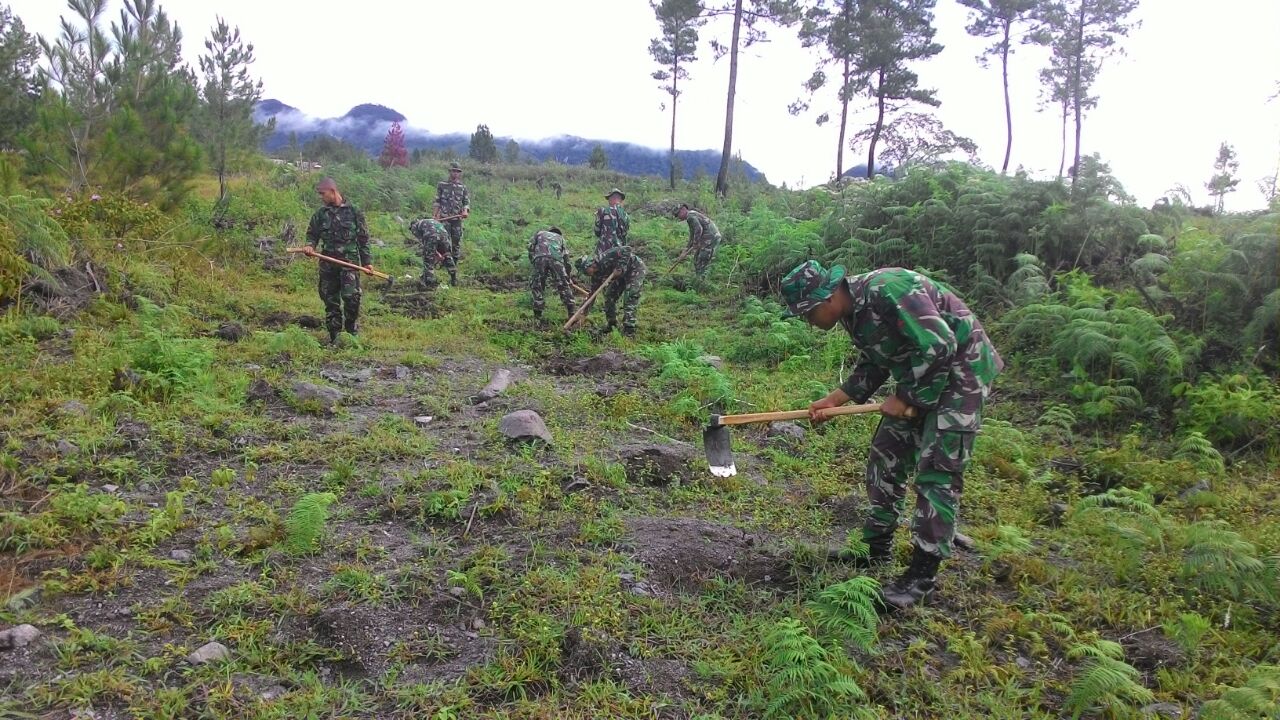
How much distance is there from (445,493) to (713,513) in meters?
1.60

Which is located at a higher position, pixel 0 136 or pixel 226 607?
pixel 0 136

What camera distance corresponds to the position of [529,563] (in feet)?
12.1

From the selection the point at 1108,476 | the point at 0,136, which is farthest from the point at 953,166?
the point at 0,136

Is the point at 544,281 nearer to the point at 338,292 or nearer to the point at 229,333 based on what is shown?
the point at 338,292

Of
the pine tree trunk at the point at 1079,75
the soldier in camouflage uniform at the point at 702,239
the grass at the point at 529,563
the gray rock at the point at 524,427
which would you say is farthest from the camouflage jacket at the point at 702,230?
the pine tree trunk at the point at 1079,75

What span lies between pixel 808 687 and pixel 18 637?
306 cm

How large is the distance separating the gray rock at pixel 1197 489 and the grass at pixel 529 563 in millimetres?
105

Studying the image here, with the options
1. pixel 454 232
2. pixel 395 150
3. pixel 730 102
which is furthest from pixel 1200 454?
pixel 395 150

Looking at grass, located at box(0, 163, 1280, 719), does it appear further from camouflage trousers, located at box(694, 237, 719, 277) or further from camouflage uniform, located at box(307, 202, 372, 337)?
camouflage trousers, located at box(694, 237, 719, 277)

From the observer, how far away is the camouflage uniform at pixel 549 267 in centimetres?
1043

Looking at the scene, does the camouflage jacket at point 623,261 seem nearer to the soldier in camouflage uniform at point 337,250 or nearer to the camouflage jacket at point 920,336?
the soldier in camouflage uniform at point 337,250

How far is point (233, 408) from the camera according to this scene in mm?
5543

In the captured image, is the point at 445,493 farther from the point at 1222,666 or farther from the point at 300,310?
the point at 300,310

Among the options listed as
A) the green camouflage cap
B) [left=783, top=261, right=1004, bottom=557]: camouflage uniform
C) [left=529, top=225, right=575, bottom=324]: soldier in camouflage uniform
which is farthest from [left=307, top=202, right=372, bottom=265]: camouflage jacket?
[left=783, top=261, right=1004, bottom=557]: camouflage uniform
